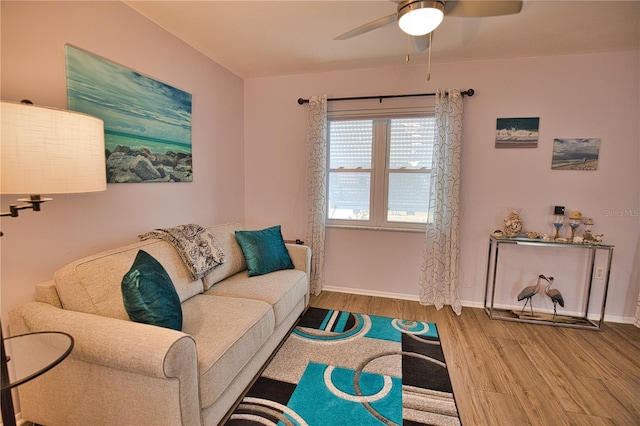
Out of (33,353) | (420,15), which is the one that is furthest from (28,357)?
(420,15)

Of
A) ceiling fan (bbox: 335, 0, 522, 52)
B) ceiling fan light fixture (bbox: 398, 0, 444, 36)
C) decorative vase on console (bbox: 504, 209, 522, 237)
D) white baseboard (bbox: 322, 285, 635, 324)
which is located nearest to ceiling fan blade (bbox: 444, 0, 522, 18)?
ceiling fan (bbox: 335, 0, 522, 52)

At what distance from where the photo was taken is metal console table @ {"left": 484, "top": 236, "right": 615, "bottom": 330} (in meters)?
2.64

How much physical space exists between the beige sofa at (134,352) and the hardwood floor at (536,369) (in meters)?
1.30

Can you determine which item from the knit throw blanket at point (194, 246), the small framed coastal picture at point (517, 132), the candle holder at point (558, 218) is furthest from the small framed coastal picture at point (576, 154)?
the knit throw blanket at point (194, 246)

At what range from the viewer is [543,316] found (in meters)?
2.87

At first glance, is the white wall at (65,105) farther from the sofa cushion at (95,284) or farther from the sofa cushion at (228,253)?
the sofa cushion at (228,253)

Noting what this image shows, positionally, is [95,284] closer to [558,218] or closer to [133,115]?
[133,115]

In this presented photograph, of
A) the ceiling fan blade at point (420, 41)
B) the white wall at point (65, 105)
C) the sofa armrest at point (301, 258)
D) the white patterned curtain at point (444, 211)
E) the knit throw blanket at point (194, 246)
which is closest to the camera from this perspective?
the white wall at point (65, 105)

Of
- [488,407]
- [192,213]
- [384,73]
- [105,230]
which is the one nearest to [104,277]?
[105,230]

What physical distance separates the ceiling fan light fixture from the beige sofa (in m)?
1.89

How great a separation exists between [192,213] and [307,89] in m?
1.83

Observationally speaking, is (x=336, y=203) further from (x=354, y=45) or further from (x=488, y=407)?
(x=488, y=407)

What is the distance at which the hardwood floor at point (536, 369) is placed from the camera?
1.70 metres

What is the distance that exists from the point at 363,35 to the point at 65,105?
2.10 metres
